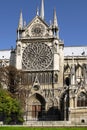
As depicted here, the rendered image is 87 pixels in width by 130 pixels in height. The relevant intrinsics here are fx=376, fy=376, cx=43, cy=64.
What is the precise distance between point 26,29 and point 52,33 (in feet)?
21.4

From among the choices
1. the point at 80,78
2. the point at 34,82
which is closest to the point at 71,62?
the point at 80,78

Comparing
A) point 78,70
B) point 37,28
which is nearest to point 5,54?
point 37,28

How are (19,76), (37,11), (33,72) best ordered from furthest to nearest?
(37,11), (33,72), (19,76)

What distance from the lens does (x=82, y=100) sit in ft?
237

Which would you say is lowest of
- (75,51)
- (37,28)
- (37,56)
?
(37,56)

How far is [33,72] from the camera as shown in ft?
289

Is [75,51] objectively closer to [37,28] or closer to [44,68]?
[37,28]

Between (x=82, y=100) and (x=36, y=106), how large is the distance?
47.9 ft

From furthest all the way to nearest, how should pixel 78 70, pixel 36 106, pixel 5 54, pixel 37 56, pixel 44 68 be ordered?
pixel 5 54 < pixel 78 70 < pixel 37 56 < pixel 44 68 < pixel 36 106

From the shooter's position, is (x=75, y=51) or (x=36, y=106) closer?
(x=36, y=106)

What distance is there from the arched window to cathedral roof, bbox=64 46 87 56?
23971 millimetres

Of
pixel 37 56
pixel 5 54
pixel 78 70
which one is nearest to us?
pixel 37 56

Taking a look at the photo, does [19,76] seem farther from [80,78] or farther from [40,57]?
[80,78]

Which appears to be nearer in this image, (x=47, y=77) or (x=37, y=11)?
(x=47, y=77)
